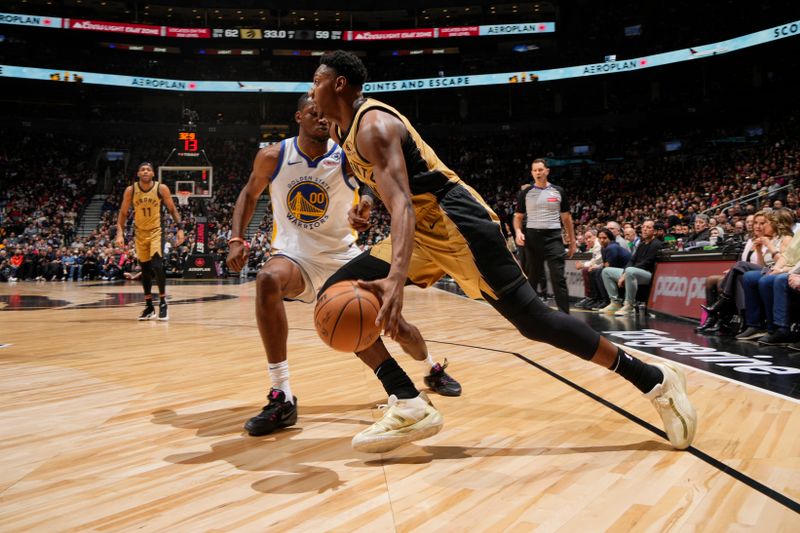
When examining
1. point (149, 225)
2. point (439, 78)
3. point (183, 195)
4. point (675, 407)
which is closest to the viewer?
point (675, 407)

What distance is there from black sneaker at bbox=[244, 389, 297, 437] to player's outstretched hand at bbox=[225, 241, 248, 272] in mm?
729

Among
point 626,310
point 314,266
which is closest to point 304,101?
point 314,266

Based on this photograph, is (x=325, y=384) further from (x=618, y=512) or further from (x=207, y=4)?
(x=207, y=4)

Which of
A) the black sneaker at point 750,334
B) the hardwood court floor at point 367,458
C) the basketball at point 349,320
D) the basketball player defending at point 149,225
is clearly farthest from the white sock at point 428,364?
the basketball player defending at point 149,225

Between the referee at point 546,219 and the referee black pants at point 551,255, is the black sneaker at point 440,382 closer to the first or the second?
the referee black pants at point 551,255

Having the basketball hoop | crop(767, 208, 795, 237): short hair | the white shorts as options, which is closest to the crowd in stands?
the basketball hoop

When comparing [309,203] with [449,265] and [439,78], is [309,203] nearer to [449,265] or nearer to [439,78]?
[449,265]

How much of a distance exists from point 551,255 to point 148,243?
503 cm

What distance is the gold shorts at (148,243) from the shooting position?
704 centimetres

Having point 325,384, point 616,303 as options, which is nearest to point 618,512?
point 325,384

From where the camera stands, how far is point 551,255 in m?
6.06

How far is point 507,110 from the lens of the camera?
102ft

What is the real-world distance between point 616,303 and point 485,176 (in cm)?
2160

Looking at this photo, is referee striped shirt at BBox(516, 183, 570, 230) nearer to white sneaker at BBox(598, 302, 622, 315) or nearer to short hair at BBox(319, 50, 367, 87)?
white sneaker at BBox(598, 302, 622, 315)
